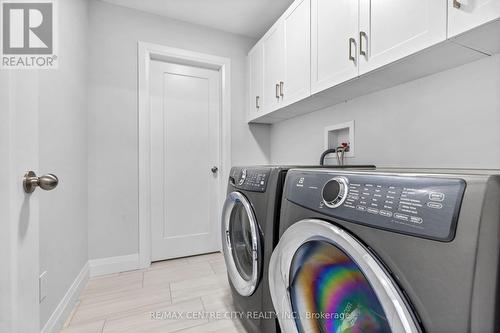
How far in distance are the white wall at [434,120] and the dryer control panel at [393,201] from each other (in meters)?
0.86

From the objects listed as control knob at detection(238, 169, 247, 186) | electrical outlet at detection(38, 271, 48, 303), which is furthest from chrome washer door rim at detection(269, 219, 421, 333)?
electrical outlet at detection(38, 271, 48, 303)

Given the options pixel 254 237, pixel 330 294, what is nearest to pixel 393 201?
Result: pixel 330 294

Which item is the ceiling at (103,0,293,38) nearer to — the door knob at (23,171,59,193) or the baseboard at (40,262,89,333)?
the door knob at (23,171,59,193)

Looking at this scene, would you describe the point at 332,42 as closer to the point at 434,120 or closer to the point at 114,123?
the point at 434,120

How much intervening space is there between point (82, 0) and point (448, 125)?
2.65 meters

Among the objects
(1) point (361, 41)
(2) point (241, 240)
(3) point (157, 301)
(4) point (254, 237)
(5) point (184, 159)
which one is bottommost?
(3) point (157, 301)

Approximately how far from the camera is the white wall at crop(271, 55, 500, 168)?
3.34 ft

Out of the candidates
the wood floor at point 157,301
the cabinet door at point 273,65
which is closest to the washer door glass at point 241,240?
the wood floor at point 157,301

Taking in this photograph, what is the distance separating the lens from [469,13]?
812mm

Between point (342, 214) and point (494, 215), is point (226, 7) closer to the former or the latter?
point (342, 214)

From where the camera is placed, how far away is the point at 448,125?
3.76 ft

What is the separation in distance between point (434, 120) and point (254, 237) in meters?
1.10

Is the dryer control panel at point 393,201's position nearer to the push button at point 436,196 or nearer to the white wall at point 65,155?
the push button at point 436,196

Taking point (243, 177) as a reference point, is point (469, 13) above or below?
above
